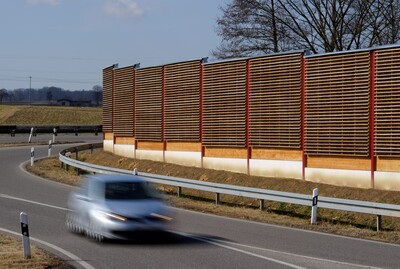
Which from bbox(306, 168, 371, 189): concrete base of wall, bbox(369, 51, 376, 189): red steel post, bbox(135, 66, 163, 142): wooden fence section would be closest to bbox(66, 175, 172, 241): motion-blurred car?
bbox(369, 51, 376, 189): red steel post

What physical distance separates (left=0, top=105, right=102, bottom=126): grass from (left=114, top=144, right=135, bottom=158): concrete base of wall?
211 ft

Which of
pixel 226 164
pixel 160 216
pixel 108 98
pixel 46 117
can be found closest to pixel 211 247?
pixel 160 216

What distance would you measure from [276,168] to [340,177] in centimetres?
315

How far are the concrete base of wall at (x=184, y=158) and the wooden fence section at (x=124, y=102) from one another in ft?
15.3

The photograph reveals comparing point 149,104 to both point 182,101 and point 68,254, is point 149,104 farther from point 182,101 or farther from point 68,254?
point 68,254

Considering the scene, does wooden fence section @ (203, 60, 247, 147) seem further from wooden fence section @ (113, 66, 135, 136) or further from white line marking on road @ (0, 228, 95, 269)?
white line marking on road @ (0, 228, 95, 269)

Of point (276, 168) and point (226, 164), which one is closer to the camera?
point (276, 168)

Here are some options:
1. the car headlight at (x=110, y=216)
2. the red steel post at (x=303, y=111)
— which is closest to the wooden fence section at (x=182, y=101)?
Result: the red steel post at (x=303, y=111)

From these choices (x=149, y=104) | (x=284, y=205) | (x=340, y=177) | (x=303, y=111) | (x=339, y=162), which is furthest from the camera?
(x=149, y=104)

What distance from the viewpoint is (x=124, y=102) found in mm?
37156

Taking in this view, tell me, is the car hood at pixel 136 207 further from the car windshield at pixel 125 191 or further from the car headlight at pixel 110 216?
the car windshield at pixel 125 191

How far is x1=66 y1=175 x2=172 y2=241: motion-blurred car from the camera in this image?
14.4 metres

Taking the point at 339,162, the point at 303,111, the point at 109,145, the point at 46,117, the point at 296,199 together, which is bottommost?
the point at 296,199

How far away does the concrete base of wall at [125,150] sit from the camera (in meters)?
36.4
